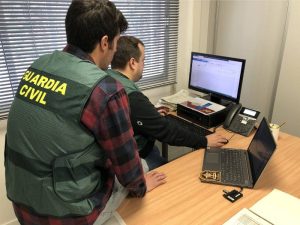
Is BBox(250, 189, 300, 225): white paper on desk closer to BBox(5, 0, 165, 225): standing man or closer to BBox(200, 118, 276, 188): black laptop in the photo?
BBox(200, 118, 276, 188): black laptop

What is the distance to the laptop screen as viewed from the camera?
116 centimetres

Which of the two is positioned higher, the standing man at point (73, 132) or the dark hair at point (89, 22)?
the dark hair at point (89, 22)

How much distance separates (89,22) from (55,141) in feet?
1.43

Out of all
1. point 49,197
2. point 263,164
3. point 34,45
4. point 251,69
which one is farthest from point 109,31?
point 251,69

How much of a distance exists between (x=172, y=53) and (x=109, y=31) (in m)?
1.78

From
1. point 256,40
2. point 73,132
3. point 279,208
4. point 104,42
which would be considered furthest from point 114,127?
point 256,40

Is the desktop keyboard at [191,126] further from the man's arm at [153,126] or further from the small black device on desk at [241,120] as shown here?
the man's arm at [153,126]

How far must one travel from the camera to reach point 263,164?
117 centimetres

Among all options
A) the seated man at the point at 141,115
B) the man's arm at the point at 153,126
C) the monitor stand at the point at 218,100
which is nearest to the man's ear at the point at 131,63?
the seated man at the point at 141,115

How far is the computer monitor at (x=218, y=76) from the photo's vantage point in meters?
1.96

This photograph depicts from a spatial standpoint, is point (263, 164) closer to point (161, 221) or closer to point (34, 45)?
point (161, 221)

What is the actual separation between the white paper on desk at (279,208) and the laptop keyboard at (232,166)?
164 millimetres

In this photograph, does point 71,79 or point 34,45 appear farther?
point 34,45

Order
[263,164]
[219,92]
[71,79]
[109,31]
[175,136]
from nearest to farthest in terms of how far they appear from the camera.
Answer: [71,79] → [109,31] → [263,164] → [175,136] → [219,92]
